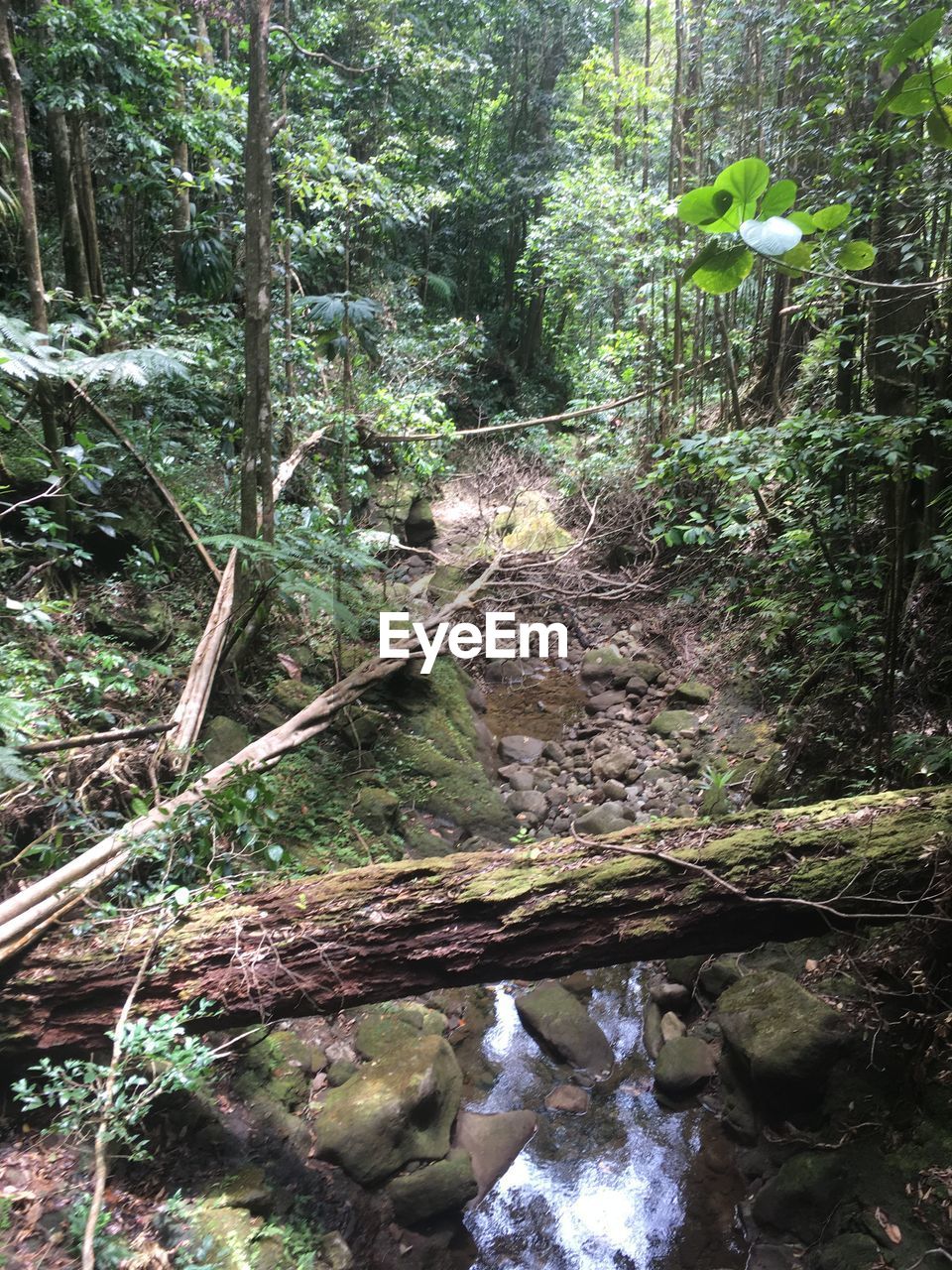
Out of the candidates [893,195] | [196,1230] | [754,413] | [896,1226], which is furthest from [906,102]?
[754,413]

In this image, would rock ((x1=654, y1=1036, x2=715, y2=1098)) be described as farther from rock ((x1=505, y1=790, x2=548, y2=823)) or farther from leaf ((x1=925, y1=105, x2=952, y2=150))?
leaf ((x1=925, y1=105, x2=952, y2=150))

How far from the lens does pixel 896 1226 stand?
8.51ft

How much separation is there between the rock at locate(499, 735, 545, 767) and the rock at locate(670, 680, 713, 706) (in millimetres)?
1257

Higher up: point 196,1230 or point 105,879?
point 105,879

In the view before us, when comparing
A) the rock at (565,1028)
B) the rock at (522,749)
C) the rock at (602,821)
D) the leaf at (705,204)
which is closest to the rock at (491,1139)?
the rock at (565,1028)

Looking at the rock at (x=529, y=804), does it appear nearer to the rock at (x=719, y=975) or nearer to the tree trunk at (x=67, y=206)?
the rock at (x=719, y=975)

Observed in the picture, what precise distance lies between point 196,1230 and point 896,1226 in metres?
2.41

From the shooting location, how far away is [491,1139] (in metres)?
3.26

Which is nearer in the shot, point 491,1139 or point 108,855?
point 108,855

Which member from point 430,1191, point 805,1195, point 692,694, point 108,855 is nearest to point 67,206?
point 108,855

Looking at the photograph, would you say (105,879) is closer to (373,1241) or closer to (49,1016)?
(49,1016)

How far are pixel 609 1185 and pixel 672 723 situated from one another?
3.45 m

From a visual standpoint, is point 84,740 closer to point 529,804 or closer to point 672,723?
point 529,804

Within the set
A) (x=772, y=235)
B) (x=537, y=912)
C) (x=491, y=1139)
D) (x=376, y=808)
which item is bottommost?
(x=491, y=1139)
